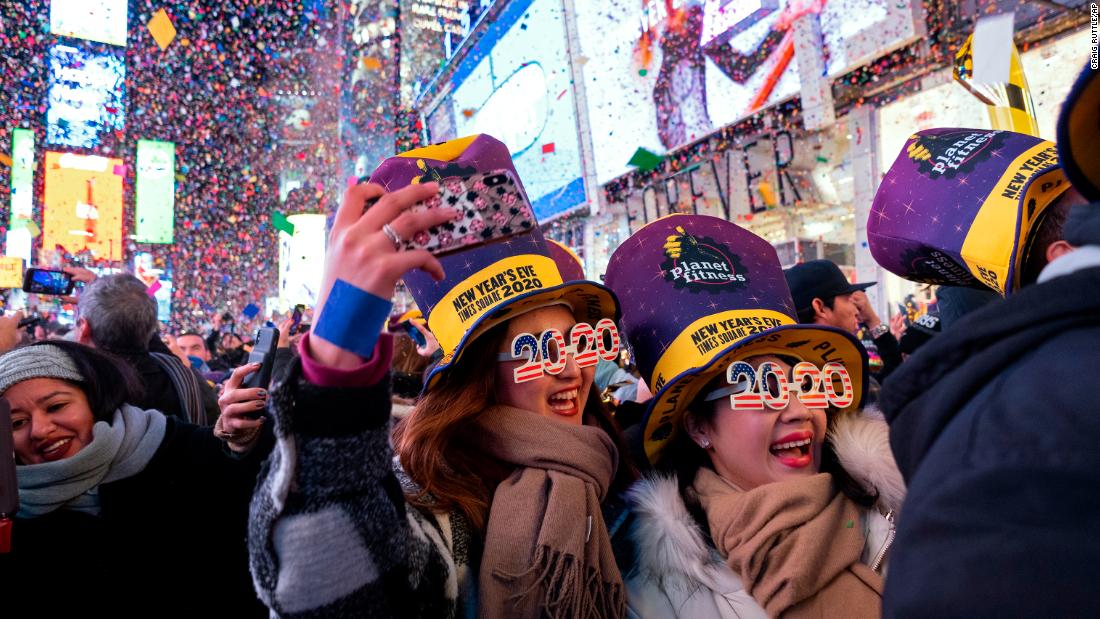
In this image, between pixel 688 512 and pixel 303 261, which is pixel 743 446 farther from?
pixel 303 261

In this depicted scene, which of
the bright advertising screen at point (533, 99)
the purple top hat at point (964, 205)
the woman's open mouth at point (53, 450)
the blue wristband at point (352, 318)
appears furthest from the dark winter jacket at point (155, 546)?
the bright advertising screen at point (533, 99)

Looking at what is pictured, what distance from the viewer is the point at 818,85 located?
22.3 feet

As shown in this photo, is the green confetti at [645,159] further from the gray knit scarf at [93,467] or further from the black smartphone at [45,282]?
the gray knit scarf at [93,467]

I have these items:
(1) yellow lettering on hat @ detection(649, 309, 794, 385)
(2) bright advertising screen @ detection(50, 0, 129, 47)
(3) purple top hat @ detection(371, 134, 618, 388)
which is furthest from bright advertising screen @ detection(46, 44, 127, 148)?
(1) yellow lettering on hat @ detection(649, 309, 794, 385)

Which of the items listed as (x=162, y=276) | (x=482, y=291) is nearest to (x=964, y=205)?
(x=482, y=291)

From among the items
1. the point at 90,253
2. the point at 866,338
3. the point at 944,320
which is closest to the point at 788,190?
the point at 866,338

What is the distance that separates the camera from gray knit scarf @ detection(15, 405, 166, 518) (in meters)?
2.27

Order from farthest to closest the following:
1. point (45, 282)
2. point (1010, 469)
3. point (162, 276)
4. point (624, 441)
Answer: point (162, 276) < point (45, 282) < point (624, 441) < point (1010, 469)

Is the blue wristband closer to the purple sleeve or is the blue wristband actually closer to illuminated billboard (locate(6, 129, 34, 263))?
the purple sleeve

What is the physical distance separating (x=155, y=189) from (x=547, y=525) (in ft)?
97.6

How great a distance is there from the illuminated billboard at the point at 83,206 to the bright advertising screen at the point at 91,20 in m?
4.17

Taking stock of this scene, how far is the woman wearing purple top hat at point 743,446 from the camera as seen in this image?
174cm

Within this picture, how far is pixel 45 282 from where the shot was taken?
490cm

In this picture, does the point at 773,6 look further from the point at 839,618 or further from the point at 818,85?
the point at 839,618
